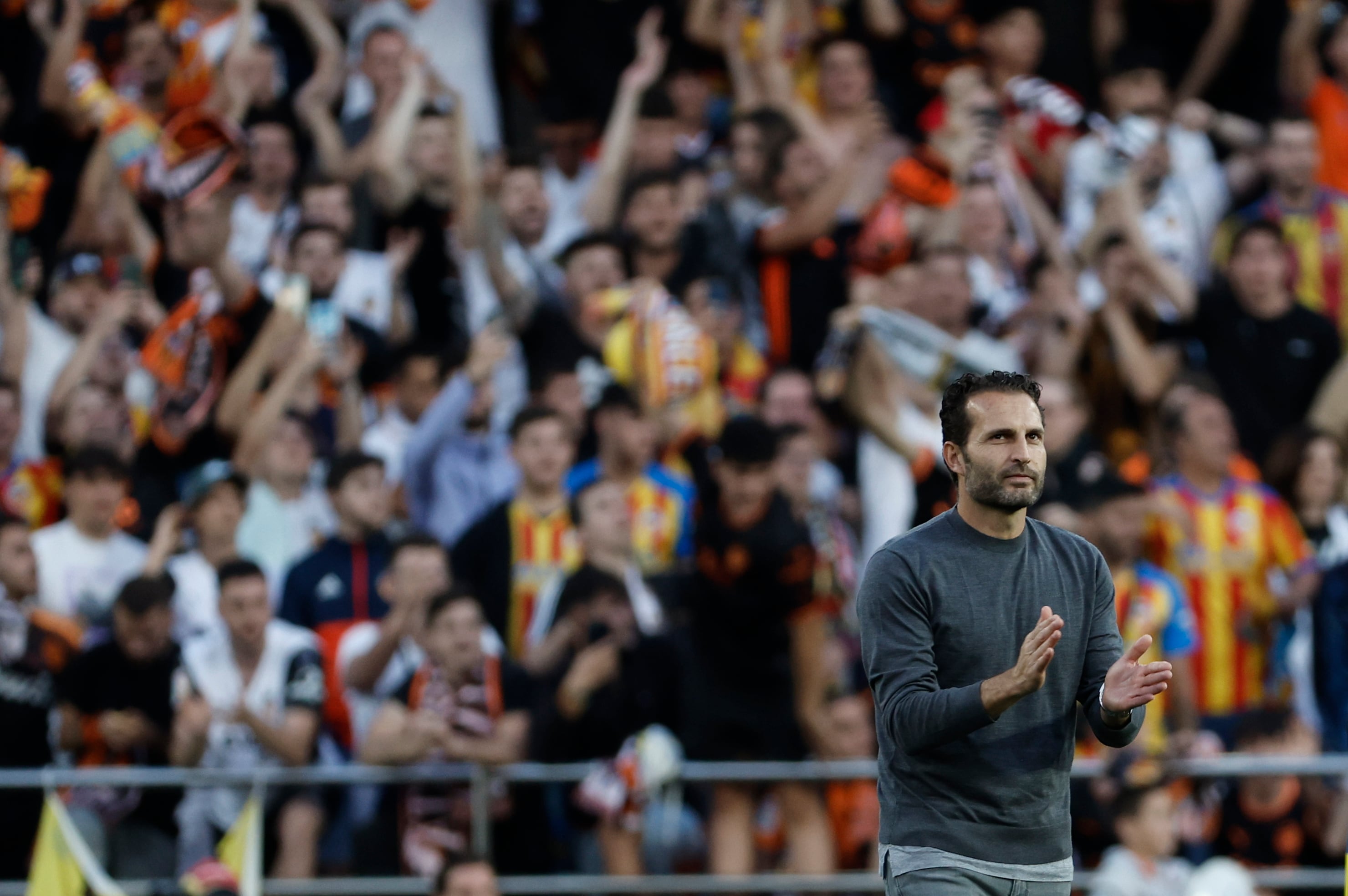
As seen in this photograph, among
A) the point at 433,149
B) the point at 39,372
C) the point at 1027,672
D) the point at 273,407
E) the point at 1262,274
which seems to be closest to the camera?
the point at 1027,672

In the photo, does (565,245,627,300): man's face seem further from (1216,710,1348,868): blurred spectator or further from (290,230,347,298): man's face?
(1216,710,1348,868): blurred spectator

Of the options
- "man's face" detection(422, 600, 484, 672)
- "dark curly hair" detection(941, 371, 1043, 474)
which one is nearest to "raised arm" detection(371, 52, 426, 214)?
"man's face" detection(422, 600, 484, 672)

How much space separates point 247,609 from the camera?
875cm

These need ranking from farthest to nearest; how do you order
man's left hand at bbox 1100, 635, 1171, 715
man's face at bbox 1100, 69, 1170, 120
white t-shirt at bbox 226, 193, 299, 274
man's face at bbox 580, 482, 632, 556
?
1. man's face at bbox 1100, 69, 1170, 120
2. white t-shirt at bbox 226, 193, 299, 274
3. man's face at bbox 580, 482, 632, 556
4. man's left hand at bbox 1100, 635, 1171, 715

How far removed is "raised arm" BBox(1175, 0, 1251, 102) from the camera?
13.0 metres

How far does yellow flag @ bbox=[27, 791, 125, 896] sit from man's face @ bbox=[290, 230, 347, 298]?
3.53 m

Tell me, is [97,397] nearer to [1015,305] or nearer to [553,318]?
[553,318]

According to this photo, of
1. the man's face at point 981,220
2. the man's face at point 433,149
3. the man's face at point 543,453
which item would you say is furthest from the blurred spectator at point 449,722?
the man's face at point 981,220

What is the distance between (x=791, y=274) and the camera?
433 inches

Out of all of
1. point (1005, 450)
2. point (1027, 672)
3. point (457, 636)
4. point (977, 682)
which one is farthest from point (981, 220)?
point (1027, 672)

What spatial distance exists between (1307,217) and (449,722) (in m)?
5.93

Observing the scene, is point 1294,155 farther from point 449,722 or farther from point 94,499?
point 94,499

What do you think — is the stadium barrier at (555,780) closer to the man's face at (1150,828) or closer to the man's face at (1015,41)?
the man's face at (1150,828)

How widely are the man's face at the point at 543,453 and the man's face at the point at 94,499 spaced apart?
195 centimetres
